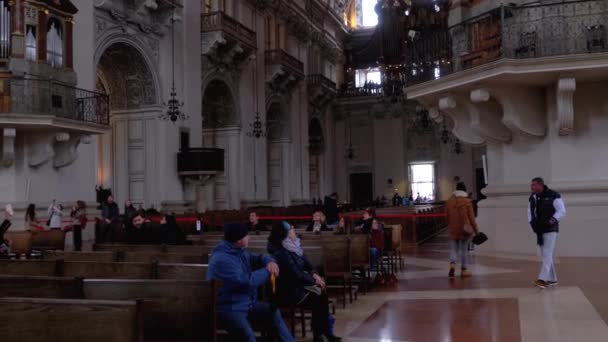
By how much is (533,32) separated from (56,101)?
11436 mm

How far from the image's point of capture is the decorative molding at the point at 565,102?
11.1 metres

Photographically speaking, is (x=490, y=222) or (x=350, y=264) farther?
(x=490, y=222)

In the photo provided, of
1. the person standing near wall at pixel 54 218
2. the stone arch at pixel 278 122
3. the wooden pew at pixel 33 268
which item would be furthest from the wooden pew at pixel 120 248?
the stone arch at pixel 278 122

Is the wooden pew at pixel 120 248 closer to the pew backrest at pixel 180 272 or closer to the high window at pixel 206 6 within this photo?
the pew backrest at pixel 180 272

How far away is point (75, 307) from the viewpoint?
11.1ft

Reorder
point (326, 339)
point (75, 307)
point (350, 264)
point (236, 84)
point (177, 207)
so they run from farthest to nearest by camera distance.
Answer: point (236, 84)
point (177, 207)
point (350, 264)
point (326, 339)
point (75, 307)

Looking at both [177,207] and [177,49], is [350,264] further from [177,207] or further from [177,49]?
[177,49]

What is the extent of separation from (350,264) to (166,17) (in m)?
15.9

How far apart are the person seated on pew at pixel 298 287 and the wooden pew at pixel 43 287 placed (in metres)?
2.12

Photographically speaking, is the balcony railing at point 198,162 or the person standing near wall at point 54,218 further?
the balcony railing at point 198,162

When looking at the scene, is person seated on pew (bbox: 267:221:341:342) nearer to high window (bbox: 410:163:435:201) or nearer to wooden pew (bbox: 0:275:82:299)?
wooden pew (bbox: 0:275:82:299)

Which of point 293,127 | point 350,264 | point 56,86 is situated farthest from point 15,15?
point 293,127

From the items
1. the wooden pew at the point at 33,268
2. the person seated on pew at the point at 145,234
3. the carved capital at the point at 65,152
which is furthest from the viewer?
the carved capital at the point at 65,152

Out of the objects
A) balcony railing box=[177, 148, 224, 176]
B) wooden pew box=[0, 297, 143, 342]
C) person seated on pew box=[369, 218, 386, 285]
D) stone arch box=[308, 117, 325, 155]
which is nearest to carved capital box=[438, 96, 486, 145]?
person seated on pew box=[369, 218, 386, 285]
